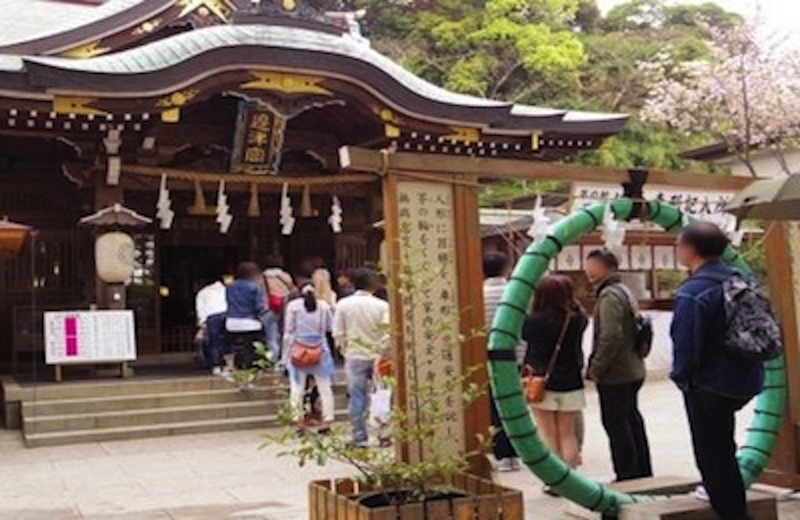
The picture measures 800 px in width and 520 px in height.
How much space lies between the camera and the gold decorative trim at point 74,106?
11724 mm

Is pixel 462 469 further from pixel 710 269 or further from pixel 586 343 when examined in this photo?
pixel 586 343

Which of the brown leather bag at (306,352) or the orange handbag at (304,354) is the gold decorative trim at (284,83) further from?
the orange handbag at (304,354)

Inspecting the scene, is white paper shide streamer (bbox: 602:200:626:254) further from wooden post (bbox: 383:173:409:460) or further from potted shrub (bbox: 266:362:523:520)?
potted shrub (bbox: 266:362:523:520)

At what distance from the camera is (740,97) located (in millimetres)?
24359

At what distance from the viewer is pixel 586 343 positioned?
14.8m

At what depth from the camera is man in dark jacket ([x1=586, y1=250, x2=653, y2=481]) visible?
6309 millimetres

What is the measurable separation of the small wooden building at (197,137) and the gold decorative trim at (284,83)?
2 centimetres

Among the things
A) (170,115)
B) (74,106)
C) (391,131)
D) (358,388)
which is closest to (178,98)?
(170,115)

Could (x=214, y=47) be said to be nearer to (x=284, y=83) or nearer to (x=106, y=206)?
(x=284, y=83)

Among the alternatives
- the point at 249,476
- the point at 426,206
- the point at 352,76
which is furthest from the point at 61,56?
the point at 426,206

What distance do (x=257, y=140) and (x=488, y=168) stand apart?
846 centimetres

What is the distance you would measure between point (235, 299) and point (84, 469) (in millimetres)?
3550

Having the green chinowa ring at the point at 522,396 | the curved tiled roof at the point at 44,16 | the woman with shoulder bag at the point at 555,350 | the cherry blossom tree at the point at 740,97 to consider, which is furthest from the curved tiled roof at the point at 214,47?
the cherry blossom tree at the point at 740,97

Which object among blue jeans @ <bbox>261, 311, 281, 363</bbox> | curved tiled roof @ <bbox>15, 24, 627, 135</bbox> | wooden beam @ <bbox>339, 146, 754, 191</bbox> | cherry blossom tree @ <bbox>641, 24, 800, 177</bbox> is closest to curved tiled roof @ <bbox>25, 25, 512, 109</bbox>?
curved tiled roof @ <bbox>15, 24, 627, 135</bbox>
